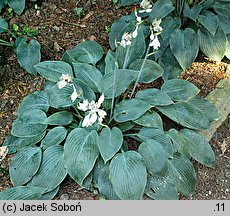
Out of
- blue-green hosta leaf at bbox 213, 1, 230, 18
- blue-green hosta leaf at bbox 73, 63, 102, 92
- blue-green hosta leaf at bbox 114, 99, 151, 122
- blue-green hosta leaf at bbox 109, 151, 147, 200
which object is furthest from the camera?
blue-green hosta leaf at bbox 213, 1, 230, 18

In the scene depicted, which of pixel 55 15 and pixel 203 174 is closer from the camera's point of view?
pixel 203 174

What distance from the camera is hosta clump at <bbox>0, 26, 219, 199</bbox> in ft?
9.95

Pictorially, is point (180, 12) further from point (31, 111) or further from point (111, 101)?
point (31, 111)

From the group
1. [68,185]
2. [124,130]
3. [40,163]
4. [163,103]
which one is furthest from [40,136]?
[163,103]

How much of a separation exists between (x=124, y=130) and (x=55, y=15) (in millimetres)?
1599

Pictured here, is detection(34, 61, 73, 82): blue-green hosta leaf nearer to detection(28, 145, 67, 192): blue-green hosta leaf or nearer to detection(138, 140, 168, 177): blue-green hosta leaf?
detection(28, 145, 67, 192): blue-green hosta leaf

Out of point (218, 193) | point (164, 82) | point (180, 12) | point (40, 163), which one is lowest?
point (218, 193)

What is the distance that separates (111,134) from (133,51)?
852mm

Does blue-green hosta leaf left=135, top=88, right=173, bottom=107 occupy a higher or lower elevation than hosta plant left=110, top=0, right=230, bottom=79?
lower

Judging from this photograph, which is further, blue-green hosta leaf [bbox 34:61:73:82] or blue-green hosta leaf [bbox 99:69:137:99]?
blue-green hosta leaf [bbox 34:61:73:82]

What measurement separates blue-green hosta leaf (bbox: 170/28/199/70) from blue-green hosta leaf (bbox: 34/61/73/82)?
915 millimetres

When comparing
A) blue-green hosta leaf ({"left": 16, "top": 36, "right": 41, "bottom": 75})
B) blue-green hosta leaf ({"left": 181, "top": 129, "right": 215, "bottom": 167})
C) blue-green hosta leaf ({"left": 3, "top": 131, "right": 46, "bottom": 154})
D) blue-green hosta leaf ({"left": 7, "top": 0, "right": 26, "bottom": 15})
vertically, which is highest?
blue-green hosta leaf ({"left": 7, "top": 0, "right": 26, "bottom": 15})

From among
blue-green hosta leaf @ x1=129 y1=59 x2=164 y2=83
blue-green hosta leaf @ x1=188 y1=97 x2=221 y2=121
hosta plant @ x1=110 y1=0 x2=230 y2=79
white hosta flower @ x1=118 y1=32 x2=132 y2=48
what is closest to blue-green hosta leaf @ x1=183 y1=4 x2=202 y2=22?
hosta plant @ x1=110 y1=0 x2=230 y2=79

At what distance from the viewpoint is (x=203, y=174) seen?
3.38m
